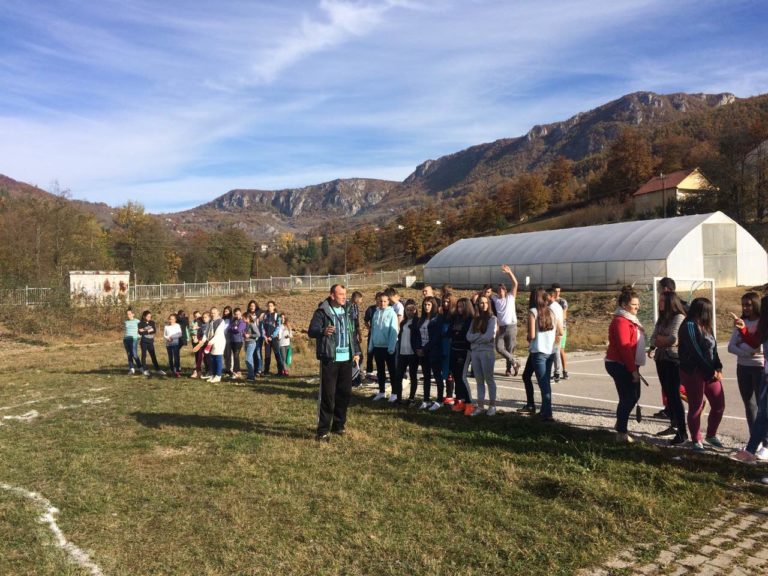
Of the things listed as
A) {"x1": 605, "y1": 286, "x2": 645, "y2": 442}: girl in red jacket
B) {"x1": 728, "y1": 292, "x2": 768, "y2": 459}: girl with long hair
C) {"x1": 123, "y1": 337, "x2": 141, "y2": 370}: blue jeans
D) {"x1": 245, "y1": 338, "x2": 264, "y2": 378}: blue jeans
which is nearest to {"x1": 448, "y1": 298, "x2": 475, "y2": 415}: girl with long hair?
{"x1": 605, "y1": 286, "x2": 645, "y2": 442}: girl in red jacket

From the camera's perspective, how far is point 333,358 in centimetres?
746

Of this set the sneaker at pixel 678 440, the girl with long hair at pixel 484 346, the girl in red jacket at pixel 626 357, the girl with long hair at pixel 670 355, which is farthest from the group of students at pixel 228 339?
Answer: the sneaker at pixel 678 440

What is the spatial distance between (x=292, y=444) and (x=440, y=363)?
120 inches

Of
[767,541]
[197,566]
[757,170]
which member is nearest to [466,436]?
[767,541]

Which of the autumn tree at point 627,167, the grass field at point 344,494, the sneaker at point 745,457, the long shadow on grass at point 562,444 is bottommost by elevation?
the grass field at point 344,494

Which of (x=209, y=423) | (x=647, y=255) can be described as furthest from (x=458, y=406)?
(x=647, y=255)

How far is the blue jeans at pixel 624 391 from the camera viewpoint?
6.71m

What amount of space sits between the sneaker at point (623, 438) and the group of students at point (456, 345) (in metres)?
1.21

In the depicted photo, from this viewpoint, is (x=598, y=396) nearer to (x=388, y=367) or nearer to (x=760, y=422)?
(x=388, y=367)

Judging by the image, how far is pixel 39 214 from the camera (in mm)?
45000

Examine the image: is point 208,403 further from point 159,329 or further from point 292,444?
point 159,329

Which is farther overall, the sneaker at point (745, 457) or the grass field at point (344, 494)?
the sneaker at point (745, 457)

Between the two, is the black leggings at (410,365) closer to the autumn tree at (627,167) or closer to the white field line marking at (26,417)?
the white field line marking at (26,417)

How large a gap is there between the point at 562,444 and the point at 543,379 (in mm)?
1323
